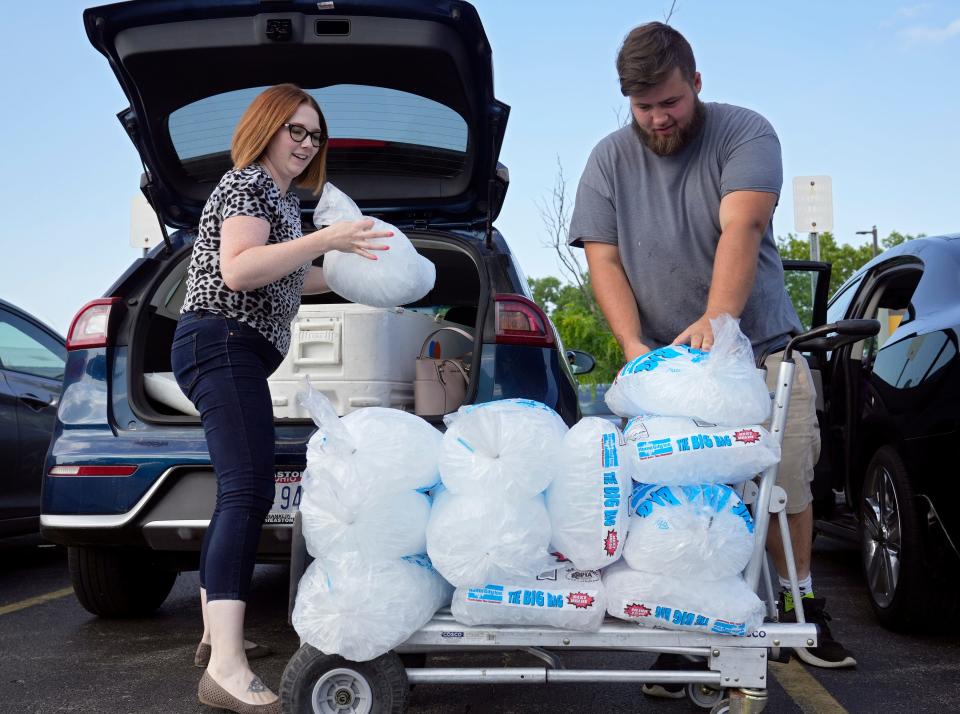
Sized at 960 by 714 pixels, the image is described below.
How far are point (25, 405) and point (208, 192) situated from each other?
82.0 inches

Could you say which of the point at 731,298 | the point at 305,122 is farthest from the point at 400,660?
the point at 305,122

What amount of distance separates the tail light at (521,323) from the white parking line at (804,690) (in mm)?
1348

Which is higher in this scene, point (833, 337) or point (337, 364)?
point (833, 337)

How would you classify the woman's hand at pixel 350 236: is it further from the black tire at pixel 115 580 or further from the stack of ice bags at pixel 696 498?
the black tire at pixel 115 580

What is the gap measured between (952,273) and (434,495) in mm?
2286

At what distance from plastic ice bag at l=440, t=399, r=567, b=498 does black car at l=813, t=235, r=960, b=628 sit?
1616 mm

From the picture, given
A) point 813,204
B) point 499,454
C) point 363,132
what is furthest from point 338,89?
point 813,204

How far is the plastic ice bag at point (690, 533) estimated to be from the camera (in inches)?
90.9

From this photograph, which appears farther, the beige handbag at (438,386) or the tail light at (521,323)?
the beige handbag at (438,386)

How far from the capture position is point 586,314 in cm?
2475

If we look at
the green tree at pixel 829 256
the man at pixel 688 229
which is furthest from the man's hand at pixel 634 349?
the green tree at pixel 829 256

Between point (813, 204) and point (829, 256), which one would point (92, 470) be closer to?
point (813, 204)

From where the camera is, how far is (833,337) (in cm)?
253

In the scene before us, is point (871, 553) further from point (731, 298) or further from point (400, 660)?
point (400, 660)
